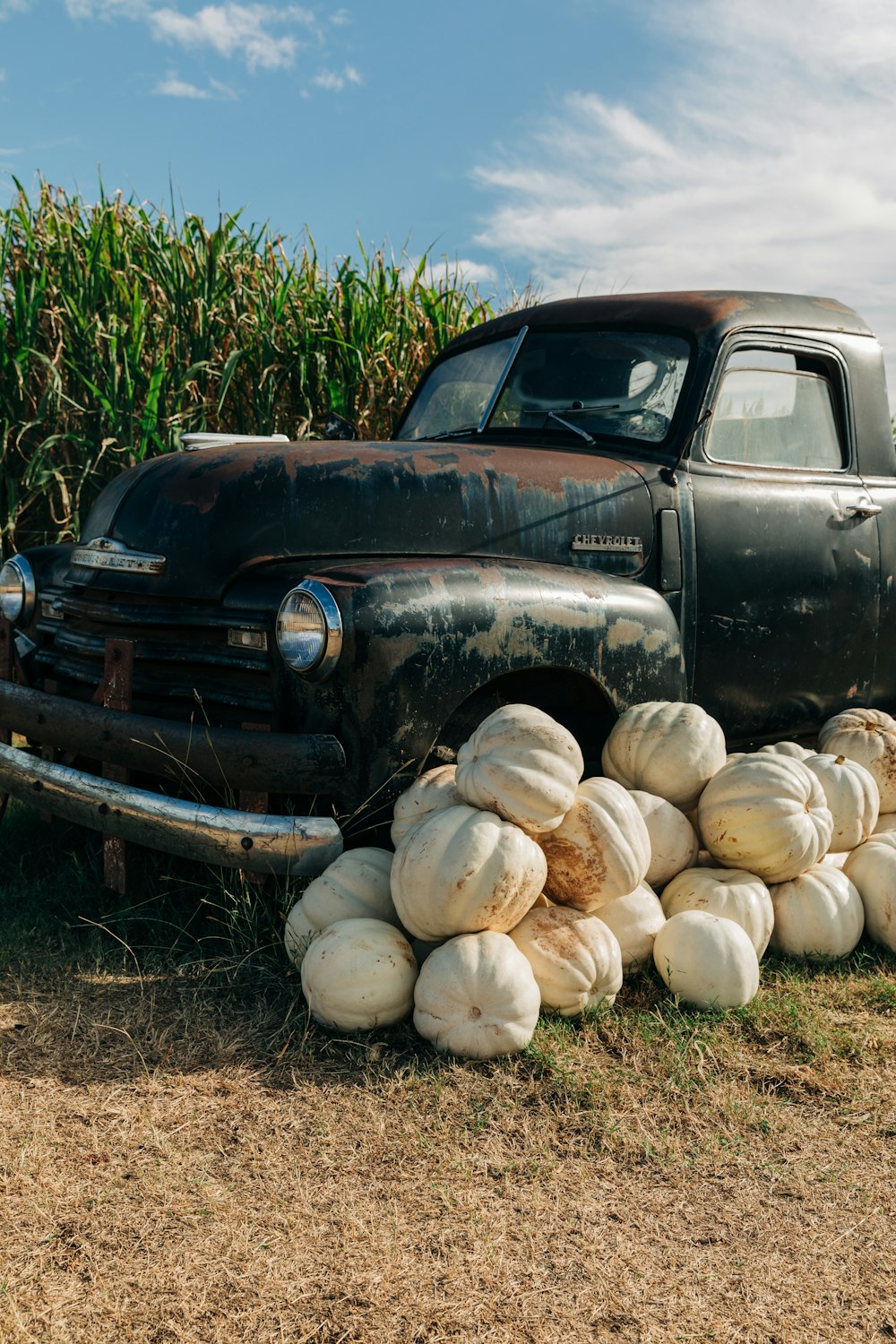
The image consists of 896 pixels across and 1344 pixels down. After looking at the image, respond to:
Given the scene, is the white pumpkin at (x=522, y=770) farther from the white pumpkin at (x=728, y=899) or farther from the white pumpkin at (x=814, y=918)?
the white pumpkin at (x=814, y=918)

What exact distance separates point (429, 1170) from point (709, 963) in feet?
3.42

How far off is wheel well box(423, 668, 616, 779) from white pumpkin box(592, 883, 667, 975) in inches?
25.0

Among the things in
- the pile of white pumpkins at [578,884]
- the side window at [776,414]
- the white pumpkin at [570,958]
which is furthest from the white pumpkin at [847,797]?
the side window at [776,414]

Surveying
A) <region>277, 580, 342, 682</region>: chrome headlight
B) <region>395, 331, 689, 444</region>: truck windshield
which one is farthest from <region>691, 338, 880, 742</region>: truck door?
<region>277, 580, 342, 682</region>: chrome headlight

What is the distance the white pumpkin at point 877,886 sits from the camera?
12.0 ft

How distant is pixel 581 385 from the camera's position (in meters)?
4.39

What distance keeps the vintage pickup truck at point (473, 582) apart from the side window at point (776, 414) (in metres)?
0.01

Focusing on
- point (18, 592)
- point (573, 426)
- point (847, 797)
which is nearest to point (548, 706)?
point (847, 797)

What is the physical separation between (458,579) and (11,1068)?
5.59ft

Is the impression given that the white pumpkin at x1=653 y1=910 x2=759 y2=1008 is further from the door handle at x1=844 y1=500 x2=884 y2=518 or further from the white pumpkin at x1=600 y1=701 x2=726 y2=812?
the door handle at x1=844 y1=500 x2=884 y2=518

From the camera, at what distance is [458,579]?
334 cm

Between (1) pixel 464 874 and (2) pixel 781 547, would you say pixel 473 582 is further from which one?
(2) pixel 781 547

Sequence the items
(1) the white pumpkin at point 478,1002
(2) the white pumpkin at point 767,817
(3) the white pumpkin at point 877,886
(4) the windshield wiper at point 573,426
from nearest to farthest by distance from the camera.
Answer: (1) the white pumpkin at point 478,1002 < (2) the white pumpkin at point 767,817 < (3) the white pumpkin at point 877,886 < (4) the windshield wiper at point 573,426

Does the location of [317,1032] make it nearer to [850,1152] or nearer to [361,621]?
[361,621]
